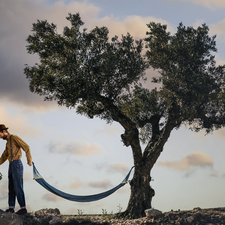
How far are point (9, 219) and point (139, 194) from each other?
5.45 m

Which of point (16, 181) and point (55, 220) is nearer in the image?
point (16, 181)

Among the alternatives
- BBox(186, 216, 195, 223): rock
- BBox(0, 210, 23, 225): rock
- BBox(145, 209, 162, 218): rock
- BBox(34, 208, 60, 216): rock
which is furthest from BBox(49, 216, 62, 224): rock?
BBox(186, 216, 195, 223): rock

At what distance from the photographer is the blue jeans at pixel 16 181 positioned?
402 inches

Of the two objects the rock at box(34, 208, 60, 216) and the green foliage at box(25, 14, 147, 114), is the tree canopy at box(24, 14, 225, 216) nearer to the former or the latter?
the green foliage at box(25, 14, 147, 114)

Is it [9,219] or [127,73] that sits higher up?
[127,73]

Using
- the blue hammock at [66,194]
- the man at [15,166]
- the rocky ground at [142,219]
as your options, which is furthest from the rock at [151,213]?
the man at [15,166]

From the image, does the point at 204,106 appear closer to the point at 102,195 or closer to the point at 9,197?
the point at 102,195

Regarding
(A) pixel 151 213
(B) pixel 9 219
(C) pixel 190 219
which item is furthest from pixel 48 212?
(C) pixel 190 219

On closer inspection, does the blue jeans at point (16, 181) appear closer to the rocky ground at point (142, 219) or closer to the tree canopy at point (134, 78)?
the rocky ground at point (142, 219)

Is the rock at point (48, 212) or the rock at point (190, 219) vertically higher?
the rock at point (48, 212)

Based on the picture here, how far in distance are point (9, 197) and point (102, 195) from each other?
3.79 metres

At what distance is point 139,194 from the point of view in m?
12.2

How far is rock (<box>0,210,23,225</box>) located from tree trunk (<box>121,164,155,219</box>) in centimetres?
449

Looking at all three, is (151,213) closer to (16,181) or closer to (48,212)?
(48,212)
